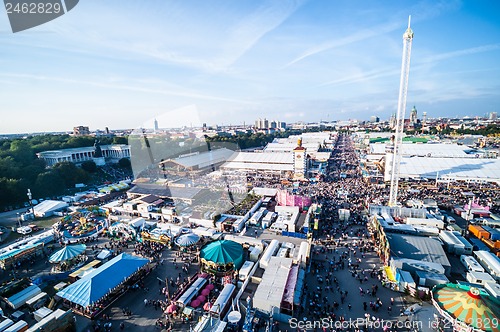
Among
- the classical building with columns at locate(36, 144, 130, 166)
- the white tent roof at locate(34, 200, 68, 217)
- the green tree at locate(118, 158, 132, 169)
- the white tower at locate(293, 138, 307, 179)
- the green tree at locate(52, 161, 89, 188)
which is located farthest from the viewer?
the green tree at locate(118, 158, 132, 169)

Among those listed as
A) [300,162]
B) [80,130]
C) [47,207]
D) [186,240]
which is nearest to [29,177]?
[47,207]

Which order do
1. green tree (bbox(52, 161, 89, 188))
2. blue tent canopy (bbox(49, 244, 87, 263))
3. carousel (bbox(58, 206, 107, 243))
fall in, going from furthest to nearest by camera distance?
green tree (bbox(52, 161, 89, 188)) < carousel (bbox(58, 206, 107, 243)) < blue tent canopy (bbox(49, 244, 87, 263))

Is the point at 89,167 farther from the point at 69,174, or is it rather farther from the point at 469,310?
the point at 469,310

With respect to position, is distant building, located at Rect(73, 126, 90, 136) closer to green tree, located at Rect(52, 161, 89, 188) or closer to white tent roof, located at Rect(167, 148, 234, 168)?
Answer: green tree, located at Rect(52, 161, 89, 188)

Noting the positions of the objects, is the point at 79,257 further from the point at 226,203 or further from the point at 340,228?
the point at 340,228

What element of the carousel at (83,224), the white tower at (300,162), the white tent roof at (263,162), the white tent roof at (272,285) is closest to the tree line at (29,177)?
the carousel at (83,224)

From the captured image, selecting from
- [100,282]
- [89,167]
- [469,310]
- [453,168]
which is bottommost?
[453,168]

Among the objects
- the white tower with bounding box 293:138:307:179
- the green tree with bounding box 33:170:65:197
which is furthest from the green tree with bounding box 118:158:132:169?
the white tower with bounding box 293:138:307:179

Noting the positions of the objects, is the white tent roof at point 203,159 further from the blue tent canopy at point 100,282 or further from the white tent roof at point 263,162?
the blue tent canopy at point 100,282
